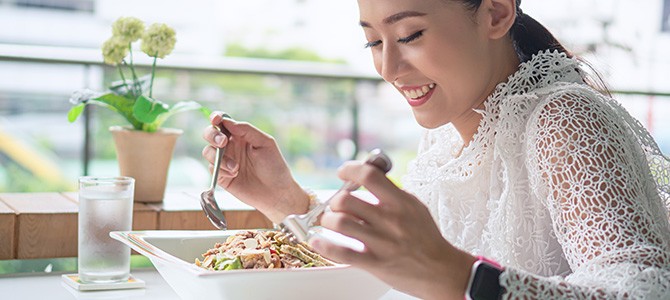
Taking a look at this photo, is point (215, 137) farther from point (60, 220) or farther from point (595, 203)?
point (595, 203)

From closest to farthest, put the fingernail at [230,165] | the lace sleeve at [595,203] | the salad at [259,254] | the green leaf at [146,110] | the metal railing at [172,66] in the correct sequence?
the lace sleeve at [595,203] < the salad at [259,254] < the fingernail at [230,165] < the green leaf at [146,110] < the metal railing at [172,66]

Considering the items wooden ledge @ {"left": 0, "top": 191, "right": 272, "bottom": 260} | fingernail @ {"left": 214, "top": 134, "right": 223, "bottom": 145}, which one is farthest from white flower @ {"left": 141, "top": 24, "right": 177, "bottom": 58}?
fingernail @ {"left": 214, "top": 134, "right": 223, "bottom": 145}

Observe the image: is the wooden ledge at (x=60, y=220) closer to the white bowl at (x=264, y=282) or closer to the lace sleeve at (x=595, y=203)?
the white bowl at (x=264, y=282)

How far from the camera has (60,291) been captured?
4.82 feet

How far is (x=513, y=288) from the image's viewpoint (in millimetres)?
1034

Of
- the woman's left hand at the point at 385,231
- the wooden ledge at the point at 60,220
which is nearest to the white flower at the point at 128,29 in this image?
the wooden ledge at the point at 60,220

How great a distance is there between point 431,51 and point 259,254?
435 mm

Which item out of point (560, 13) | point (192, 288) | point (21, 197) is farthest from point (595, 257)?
point (560, 13)

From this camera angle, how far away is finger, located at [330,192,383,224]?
973 mm

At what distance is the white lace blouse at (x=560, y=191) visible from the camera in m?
1.12

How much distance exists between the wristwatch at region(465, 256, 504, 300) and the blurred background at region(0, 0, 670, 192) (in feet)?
2.49

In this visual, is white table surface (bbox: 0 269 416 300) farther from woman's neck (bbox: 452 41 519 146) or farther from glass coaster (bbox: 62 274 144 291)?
woman's neck (bbox: 452 41 519 146)

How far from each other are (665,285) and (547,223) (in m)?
0.33

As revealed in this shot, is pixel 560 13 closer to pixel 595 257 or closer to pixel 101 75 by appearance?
pixel 101 75
